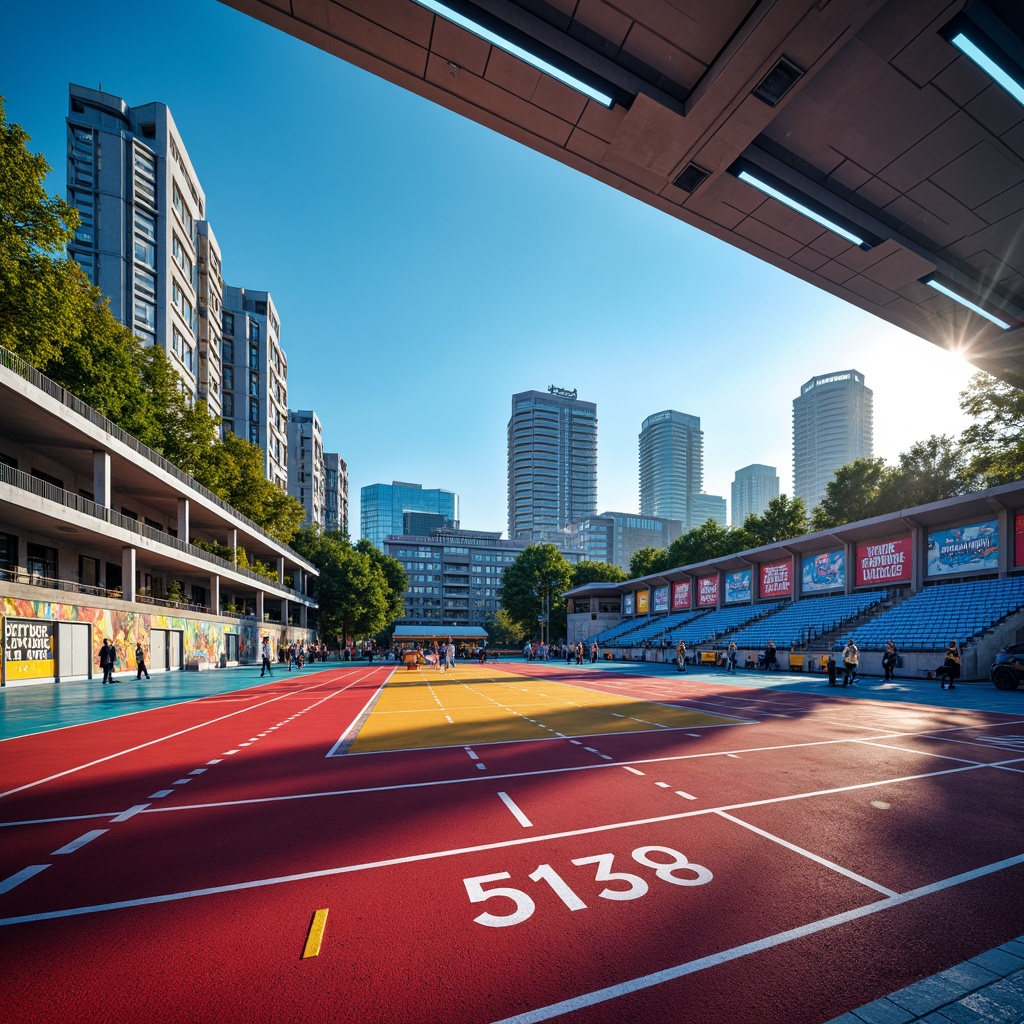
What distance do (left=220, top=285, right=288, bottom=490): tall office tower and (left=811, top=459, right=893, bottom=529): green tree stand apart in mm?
73604

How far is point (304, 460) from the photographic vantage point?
359 ft

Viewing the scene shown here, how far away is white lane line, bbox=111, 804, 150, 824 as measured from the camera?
659cm

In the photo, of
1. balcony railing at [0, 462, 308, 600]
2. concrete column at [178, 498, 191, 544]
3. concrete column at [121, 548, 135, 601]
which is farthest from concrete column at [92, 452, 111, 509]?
concrete column at [178, 498, 191, 544]

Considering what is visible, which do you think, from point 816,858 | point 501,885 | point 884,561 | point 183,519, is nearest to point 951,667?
point 884,561

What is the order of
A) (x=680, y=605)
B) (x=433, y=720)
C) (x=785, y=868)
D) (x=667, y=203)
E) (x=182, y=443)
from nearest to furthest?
(x=785, y=868) → (x=667, y=203) → (x=433, y=720) → (x=182, y=443) → (x=680, y=605)

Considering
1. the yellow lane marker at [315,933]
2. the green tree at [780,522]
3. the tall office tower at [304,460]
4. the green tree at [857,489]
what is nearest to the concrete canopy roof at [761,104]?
the yellow lane marker at [315,933]

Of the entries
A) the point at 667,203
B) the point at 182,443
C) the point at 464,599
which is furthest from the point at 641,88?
the point at 464,599

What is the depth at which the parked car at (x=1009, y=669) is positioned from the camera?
67.5ft

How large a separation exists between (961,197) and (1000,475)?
116 feet

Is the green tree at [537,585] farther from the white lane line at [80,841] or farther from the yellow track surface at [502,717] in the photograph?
the white lane line at [80,841]

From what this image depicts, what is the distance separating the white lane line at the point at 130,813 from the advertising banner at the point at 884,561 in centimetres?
3954

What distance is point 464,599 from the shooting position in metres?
145

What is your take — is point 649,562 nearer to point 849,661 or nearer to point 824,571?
point 824,571

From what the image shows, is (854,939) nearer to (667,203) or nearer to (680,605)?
(667,203)
